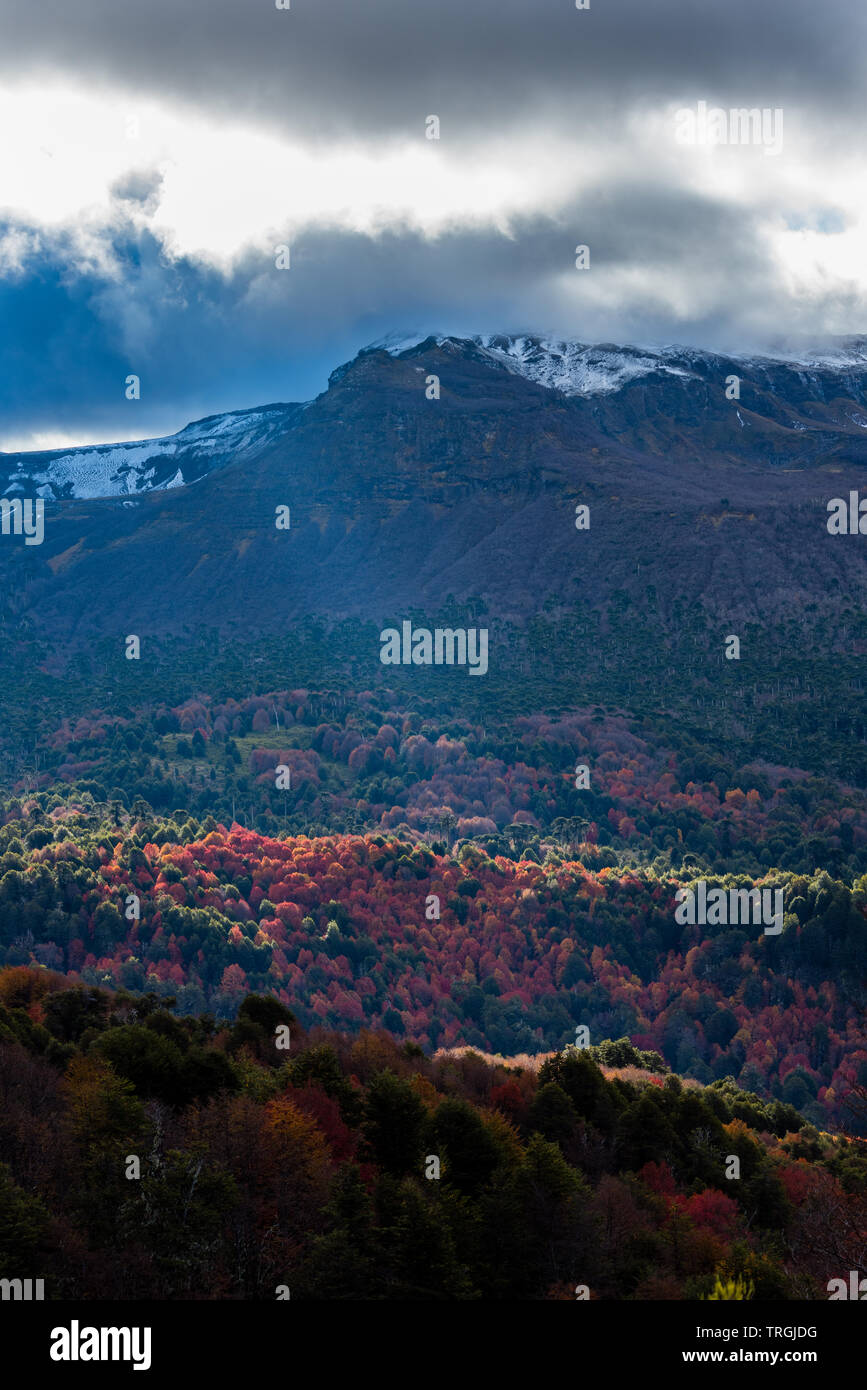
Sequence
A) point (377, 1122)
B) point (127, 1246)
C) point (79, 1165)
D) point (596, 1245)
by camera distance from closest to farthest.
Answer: point (127, 1246)
point (79, 1165)
point (596, 1245)
point (377, 1122)

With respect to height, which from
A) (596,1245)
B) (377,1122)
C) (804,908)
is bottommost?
(596,1245)

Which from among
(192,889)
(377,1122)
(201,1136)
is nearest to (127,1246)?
(201,1136)

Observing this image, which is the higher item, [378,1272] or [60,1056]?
[60,1056]

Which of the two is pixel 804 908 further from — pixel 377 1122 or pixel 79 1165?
pixel 79 1165

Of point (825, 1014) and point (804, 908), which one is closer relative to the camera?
point (825, 1014)

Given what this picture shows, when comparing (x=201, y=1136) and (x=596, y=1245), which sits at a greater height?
(x=201, y=1136)

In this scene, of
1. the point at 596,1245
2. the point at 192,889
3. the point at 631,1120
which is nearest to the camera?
the point at 596,1245
